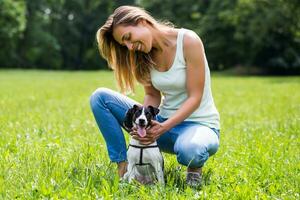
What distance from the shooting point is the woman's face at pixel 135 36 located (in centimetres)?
429

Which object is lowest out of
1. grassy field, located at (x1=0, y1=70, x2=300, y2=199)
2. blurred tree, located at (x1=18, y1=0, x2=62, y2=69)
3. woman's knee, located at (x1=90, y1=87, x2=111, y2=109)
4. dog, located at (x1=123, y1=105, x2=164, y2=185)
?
blurred tree, located at (x1=18, y1=0, x2=62, y2=69)

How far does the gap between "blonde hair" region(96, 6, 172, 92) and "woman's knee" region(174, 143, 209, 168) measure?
2.91 ft

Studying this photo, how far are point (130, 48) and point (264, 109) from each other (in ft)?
26.5

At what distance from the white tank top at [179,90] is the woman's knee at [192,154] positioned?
0.42 m

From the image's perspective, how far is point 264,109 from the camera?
11875mm

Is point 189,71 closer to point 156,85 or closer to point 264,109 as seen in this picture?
point 156,85

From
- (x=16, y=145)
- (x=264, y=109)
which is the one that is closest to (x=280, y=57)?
(x=264, y=109)

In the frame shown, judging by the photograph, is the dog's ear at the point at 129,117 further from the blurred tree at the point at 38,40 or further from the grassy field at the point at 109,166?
the blurred tree at the point at 38,40

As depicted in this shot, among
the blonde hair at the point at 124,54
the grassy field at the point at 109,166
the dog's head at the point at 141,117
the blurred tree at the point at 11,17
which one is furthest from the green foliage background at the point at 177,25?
the dog's head at the point at 141,117

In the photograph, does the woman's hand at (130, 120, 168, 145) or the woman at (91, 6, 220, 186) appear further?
the woman at (91, 6, 220, 186)

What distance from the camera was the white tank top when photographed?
179 inches

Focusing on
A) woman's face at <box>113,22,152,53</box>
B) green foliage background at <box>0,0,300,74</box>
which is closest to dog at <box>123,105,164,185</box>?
woman's face at <box>113,22,152,53</box>

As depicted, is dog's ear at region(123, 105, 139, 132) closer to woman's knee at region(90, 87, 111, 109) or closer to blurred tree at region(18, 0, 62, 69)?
woman's knee at region(90, 87, 111, 109)

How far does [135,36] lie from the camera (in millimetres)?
4297
